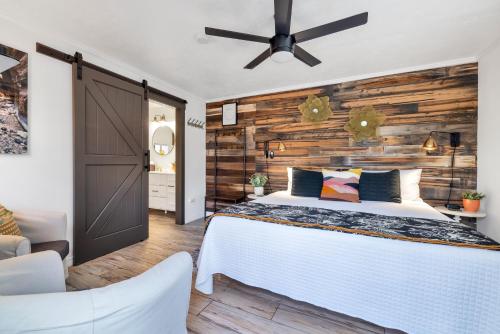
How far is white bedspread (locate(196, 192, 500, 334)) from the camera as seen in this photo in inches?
47.8

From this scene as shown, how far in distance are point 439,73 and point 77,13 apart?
13.3 ft

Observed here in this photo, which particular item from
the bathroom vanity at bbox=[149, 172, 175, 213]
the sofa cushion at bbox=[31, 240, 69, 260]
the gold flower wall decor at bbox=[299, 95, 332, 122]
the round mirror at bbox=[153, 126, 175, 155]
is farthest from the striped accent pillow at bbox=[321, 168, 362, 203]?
the round mirror at bbox=[153, 126, 175, 155]

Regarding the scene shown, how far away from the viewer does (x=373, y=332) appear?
1525 mm

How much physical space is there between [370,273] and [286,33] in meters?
1.85

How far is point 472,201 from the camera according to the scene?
99.0 inches

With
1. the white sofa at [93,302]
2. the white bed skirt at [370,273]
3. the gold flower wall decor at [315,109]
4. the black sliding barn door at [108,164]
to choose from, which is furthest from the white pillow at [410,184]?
the black sliding barn door at [108,164]

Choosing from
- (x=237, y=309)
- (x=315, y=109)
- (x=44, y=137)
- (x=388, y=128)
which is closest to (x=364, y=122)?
(x=388, y=128)

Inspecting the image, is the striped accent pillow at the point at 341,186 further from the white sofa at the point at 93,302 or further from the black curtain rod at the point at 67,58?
the black curtain rod at the point at 67,58

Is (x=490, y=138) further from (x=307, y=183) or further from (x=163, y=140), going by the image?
(x=163, y=140)

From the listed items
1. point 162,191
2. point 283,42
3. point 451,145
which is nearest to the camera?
point 283,42

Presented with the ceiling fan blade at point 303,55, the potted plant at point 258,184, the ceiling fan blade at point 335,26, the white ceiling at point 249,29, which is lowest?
the potted plant at point 258,184

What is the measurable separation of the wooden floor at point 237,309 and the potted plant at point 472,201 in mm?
1928

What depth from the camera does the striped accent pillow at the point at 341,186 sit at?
8.64 ft

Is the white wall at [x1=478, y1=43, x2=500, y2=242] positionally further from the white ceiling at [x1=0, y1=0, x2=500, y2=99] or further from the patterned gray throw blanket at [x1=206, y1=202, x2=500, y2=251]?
the patterned gray throw blanket at [x1=206, y1=202, x2=500, y2=251]
